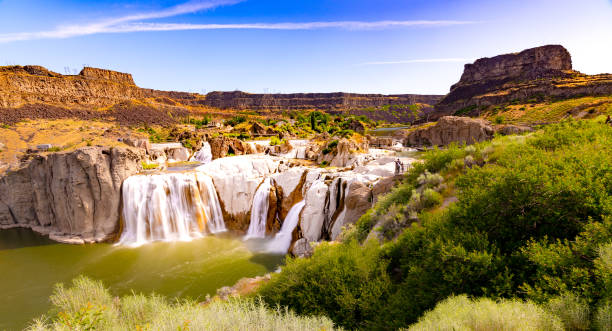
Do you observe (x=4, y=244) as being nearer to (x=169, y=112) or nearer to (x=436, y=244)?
(x=436, y=244)

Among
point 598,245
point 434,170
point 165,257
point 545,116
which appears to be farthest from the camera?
point 545,116

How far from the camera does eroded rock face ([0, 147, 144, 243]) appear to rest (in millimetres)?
19141

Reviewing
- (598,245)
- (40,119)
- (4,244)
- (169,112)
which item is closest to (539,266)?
(598,245)

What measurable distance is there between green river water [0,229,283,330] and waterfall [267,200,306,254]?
1.04m

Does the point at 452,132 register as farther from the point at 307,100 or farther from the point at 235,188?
the point at 307,100

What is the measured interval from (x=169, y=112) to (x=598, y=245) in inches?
4344

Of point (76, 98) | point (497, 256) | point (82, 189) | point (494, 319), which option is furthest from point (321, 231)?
point (76, 98)

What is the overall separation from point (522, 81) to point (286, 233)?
108 metres

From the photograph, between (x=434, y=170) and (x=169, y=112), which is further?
(x=169, y=112)

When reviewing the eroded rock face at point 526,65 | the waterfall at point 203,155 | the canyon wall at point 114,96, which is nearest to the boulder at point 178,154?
the waterfall at point 203,155

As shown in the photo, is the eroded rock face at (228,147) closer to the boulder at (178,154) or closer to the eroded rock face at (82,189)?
the boulder at (178,154)

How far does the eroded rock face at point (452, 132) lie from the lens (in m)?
49.6

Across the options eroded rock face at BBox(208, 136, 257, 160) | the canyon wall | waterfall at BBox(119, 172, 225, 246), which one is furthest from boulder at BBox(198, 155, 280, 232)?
the canyon wall

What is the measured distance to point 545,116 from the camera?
52969 millimetres
